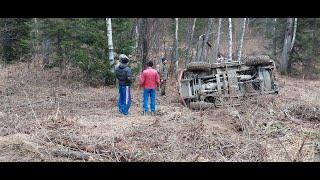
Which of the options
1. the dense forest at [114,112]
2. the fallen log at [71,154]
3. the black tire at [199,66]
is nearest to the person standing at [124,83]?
the dense forest at [114,112]

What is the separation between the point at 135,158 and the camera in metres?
7.61

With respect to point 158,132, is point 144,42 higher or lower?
higher

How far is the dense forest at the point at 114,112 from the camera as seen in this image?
8.20 m

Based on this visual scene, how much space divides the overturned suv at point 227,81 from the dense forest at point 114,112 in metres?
0.64

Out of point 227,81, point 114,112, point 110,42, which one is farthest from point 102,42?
point 227,81

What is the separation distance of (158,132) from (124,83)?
3.28 m

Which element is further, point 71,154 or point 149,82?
point 149,82

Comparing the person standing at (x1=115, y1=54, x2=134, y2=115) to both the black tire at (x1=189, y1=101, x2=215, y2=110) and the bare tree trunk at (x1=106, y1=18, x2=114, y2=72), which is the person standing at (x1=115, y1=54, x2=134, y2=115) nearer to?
the black tire at (x1=189, y1=101, x2=215, y2=110)

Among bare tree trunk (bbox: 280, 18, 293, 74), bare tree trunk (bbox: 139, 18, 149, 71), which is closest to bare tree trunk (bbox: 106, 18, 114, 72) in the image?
bare tree trunk (bbox: 139, 18, 149, 71)

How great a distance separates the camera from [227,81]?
571 inches

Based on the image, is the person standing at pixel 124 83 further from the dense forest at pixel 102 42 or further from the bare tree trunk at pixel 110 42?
the dense forest at pixel 102 42

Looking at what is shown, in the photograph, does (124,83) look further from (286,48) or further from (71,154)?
(286,48)

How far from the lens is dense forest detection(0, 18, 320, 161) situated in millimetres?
8195
